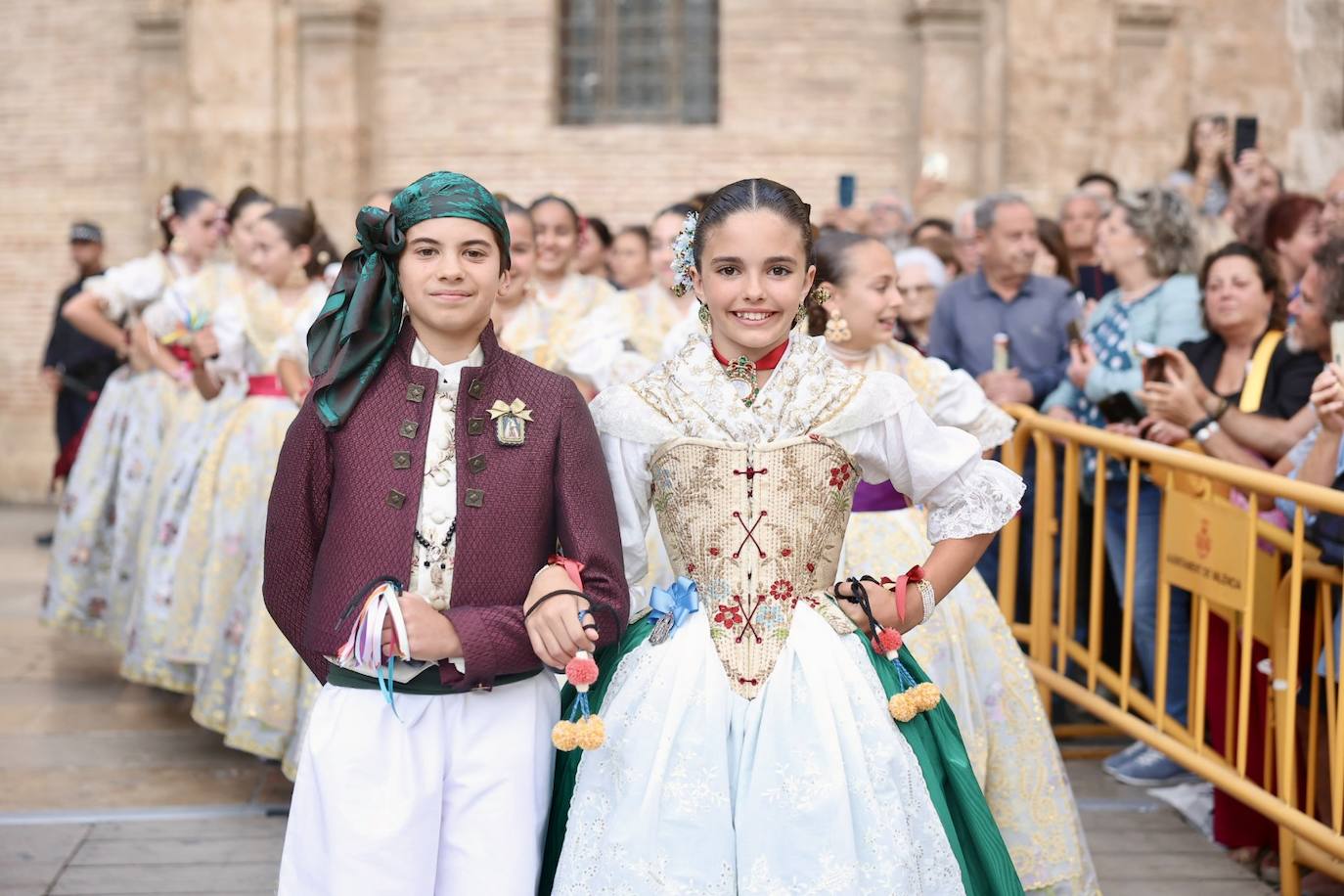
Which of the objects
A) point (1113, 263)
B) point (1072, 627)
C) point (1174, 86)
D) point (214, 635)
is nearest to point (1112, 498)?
point (1072, 627)

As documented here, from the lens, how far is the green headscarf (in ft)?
9.99

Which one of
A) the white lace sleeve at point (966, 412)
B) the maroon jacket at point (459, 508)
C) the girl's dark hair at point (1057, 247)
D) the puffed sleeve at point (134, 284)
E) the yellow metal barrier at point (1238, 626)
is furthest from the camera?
the girl's dark hair at point (1057, 247)

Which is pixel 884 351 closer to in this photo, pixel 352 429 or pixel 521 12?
pixel 352 429

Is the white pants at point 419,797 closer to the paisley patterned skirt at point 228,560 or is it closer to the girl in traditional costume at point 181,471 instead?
the paisley patterned skirt at point 228,560

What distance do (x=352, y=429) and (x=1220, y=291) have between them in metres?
3.62

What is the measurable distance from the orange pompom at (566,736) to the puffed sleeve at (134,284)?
5734 mm

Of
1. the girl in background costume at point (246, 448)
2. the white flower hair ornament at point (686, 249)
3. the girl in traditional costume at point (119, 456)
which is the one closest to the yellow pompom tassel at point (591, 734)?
the white flower hair ornament at point (686, 249)

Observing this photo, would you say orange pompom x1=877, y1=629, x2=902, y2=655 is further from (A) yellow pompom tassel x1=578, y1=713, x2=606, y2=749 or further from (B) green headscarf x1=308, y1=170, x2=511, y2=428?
(B) green headscarf x1=308, y1=170, x2=511, y2=428

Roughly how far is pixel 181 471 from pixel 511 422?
4276 millimetres

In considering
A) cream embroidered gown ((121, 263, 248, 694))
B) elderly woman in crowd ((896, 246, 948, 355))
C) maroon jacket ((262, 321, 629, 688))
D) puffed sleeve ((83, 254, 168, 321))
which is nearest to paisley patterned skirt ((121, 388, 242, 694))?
cream embroidered gown ((121, 263, 248, 694))

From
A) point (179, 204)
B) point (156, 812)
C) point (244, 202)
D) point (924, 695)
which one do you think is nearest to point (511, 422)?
point (924, 695)

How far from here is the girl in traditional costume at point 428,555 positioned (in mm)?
2979

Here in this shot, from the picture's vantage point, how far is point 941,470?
10.7 feet

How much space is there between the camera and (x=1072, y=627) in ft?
19.6
